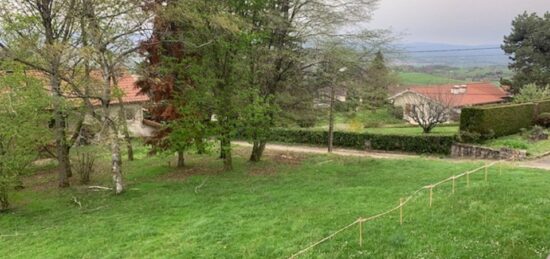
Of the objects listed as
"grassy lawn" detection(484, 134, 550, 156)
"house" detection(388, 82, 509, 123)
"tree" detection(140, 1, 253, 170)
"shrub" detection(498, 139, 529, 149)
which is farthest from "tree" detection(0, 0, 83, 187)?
"house" detection(388, 82, 509, 123)

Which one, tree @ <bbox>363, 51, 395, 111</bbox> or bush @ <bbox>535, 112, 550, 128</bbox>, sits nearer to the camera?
tree @ <bbox>363, 51, 395, 111</bbox>

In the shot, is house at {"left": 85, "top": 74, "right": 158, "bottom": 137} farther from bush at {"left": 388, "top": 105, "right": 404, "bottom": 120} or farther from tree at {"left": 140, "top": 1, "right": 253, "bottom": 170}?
bush at {"left": 388, "top": 105, "right": 404, "bottom": 120}

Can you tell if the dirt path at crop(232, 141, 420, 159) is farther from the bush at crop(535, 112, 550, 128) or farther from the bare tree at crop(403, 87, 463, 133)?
the bush at crop(535, 112, 550, 128)

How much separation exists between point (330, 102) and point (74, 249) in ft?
47.0

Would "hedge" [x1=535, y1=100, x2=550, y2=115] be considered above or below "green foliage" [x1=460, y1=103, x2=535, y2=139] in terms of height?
above

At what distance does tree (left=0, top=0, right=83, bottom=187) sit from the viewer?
13031 mm

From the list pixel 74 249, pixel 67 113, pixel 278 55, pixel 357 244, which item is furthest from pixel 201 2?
pixel 357 244

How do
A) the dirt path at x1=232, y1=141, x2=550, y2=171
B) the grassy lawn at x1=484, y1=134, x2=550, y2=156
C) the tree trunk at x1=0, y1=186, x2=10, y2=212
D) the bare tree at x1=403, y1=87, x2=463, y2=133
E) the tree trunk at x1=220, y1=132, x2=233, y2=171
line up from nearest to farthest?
the tree trunk at x1=0, y1=186, x2=10, y2=212, the tree trunk at x1=220, y1=132, x2=233, y2=171, the dirt path at x1=232, y1=141, x2=550, y2=171, the grassy lawn at x1=484, y1=134, x2=550, y2=156, the bare tree at x1=403, y1=87, x2=463, y2=133

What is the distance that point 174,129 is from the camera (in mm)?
16203

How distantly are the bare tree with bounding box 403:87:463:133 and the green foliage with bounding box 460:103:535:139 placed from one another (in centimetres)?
680

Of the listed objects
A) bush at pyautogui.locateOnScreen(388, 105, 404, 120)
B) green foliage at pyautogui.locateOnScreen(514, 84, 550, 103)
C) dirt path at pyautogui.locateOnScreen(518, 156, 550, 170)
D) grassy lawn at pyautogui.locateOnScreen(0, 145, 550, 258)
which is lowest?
grassy lawn at pyautogui.locateOnScreen(0, 145, 550, 258)

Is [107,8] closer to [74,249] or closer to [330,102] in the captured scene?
[74,249]

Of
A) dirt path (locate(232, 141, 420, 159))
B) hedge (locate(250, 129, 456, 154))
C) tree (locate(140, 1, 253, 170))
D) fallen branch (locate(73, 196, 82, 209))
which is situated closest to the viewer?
fallen branch (locate(73, 196, 82, 209))

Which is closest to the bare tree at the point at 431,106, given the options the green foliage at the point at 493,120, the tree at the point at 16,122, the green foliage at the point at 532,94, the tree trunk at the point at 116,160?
the green foliage at the point at 532,94
